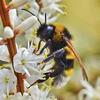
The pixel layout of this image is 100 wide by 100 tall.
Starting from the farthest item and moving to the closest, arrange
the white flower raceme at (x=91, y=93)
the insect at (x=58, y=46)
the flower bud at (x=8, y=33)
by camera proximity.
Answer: the white flower raceme at (x=91, y=93)
the insect at (x=58, y=46)
the flower bud at (x=8, y=33)

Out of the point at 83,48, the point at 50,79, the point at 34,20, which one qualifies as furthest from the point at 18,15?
the point at 83,48

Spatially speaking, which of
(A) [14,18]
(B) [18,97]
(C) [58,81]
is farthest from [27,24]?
(C) [58,81]

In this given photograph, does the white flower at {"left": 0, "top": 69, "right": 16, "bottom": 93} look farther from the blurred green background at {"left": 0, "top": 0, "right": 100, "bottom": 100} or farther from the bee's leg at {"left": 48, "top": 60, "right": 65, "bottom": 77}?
the blurred green background at {"left": 0, "top": 0, "right": 100, "bottom": 100}

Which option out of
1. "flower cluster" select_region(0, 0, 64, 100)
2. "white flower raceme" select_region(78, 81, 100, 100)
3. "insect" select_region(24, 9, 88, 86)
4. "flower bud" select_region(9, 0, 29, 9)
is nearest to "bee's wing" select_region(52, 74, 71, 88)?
"insect" select_region(24, 9, 88, 86)

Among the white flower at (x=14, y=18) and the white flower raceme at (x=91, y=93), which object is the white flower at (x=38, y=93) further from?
the white flower raceme at (x=91, y=93)

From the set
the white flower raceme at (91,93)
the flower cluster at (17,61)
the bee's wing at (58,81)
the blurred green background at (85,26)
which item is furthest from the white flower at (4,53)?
the blurred green background at (85,26)

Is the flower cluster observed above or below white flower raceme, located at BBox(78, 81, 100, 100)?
above

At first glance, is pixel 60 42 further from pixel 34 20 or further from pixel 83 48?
pixel 83 48
